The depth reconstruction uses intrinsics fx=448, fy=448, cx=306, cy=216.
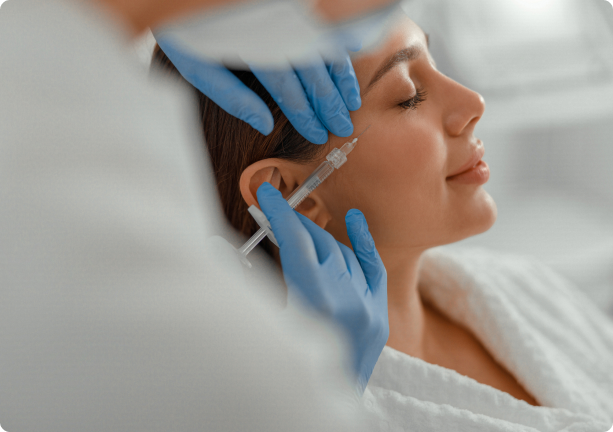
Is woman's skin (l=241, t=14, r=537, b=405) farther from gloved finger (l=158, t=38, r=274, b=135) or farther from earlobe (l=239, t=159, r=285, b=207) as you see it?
gloved finger (l=158, t=38, r=274, b=135)

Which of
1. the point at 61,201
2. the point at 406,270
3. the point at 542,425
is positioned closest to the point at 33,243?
the point at 61,201

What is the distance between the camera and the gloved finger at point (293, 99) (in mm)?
926

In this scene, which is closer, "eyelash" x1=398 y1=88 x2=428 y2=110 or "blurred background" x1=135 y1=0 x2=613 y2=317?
"eyelash" x1=398 y1=88 x2=428 y2=110

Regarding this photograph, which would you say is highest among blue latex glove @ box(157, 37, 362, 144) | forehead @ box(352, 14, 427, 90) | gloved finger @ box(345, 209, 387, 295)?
blue latex glove @ box(157, 37, 362, 144)

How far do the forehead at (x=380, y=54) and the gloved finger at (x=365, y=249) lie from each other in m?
0.30

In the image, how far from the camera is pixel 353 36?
3.15 feet

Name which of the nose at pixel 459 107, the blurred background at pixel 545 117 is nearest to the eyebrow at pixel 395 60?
the nose at pixel 459 107

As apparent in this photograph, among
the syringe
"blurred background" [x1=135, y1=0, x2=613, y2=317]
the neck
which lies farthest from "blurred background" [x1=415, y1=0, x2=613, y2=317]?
the syringe

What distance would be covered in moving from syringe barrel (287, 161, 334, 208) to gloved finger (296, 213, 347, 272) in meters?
0.05

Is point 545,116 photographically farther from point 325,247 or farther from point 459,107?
point 325,247

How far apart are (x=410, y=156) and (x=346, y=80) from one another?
0.23 meters

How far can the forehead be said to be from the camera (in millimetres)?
1001

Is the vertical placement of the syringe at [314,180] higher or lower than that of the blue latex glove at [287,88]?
lower

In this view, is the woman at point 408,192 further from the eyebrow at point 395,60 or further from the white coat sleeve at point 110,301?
the white coat sleeve at point 110,301
